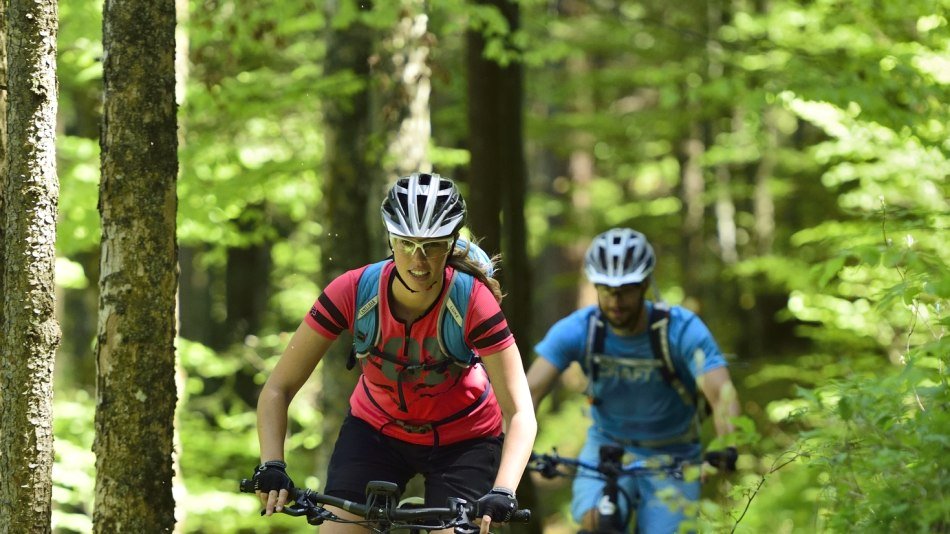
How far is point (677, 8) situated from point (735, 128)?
98.7 inches

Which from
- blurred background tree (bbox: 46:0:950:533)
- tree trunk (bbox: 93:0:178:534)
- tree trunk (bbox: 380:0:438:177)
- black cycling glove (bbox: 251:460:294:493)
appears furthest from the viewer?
tree trunk (bbox: 380:0:438:177)

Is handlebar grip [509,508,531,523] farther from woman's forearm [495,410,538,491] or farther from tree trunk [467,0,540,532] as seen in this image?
tree trunk [467,0,540,532]

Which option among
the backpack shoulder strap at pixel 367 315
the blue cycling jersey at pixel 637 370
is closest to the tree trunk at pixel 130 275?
the backpack shoulder strap at pixel 367 315

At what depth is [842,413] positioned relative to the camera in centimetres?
425

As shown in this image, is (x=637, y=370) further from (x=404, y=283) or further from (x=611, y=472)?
(x=404, y=283)

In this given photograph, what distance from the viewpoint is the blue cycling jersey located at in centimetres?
693

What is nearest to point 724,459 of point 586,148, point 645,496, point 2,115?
point 645,496

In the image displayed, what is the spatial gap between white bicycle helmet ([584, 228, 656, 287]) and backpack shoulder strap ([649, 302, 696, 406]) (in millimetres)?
265

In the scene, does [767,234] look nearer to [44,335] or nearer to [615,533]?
[615,533]

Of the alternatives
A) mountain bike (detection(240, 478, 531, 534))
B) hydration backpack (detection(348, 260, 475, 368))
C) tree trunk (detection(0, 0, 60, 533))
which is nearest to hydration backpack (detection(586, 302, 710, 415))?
hydration backpack (detection(348, 260, 475, 368))

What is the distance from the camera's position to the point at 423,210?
4.56m

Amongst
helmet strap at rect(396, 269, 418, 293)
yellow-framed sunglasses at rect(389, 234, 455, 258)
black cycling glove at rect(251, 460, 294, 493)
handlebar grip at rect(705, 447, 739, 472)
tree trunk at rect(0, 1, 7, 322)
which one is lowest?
handlebar grip at rect(705, 447, 739, 472)

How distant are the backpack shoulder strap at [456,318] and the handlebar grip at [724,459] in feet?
7.61

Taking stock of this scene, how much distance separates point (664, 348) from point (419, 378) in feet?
8.39
